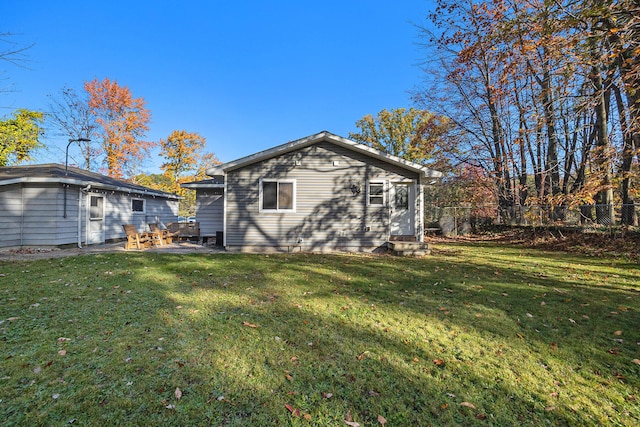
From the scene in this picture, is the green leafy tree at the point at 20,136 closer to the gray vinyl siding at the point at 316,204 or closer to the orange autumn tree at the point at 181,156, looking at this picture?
the orange autumn tree at the point at 181,156

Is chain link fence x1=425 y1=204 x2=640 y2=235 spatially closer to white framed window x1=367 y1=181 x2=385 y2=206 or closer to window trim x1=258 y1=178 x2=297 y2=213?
white framed window x1=367 y1=181 x2=385 y2=206

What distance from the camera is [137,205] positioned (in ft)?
47.3

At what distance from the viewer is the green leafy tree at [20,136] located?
19547mm

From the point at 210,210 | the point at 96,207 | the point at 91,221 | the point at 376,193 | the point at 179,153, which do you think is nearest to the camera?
the point at 376,193

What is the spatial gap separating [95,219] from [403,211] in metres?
12.6

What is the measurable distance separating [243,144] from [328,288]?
81.5 feet

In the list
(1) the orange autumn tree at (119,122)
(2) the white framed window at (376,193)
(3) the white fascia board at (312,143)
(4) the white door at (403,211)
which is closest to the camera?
(3) the white fascia board at (312,143)

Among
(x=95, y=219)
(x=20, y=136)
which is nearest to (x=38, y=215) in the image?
(x=95, y=219)

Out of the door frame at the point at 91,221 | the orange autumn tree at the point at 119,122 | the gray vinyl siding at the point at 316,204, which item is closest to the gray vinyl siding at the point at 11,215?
the door frame at the point at 91,221

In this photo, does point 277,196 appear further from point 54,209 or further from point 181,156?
point 181,156

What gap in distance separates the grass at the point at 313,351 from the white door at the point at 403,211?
4.75 m

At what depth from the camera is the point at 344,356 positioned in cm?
304

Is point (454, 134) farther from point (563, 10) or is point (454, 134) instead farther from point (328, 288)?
point (328, 288)

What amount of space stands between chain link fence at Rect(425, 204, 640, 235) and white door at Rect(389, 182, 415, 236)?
394 centimetres
